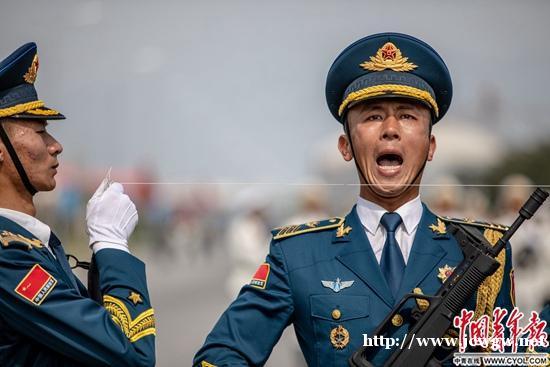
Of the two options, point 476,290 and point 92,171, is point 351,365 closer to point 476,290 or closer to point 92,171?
point 476,290

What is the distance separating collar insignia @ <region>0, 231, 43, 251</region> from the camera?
2.61 m

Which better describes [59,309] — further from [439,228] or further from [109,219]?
[439,228]

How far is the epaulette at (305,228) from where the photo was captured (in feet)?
9.39

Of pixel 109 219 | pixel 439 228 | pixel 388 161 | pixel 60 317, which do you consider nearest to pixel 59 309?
pixel 60 317

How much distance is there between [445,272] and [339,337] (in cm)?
34

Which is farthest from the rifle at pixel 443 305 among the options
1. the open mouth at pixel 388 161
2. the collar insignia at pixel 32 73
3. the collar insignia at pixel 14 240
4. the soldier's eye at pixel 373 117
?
the collar insignia at pixel 32 73

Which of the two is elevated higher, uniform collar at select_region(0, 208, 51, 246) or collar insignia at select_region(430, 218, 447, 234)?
collar insignia at select_region(430, 218, 447, 234)

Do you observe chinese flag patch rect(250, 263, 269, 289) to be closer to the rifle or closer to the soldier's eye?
the rifle

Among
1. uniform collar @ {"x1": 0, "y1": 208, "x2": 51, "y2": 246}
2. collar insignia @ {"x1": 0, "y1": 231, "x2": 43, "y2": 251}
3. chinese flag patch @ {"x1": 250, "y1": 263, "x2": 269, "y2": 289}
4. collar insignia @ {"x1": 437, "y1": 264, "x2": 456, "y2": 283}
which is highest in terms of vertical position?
collar insignia @ {"x1": 437, "y1": 264, "x2": 456, "y2": 283}

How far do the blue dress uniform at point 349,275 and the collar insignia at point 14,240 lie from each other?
537 millimetres

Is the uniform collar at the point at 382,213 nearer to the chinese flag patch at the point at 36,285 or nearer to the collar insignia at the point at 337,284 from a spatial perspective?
the collar insignia at the point at 337,284

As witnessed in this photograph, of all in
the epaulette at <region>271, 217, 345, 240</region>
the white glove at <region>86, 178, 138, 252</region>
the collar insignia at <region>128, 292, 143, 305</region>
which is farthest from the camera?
the epaulette at <region>271, 217, 345, 240</region>

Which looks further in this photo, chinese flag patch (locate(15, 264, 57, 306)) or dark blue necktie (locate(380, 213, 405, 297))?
dark blue necktie (locate(380, 213, 405, 297))

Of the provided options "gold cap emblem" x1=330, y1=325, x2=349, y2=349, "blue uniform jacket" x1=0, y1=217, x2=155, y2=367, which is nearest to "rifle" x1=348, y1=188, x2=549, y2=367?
"gold cap emblem" x1=330, y1=325, x2=349, y2=349
